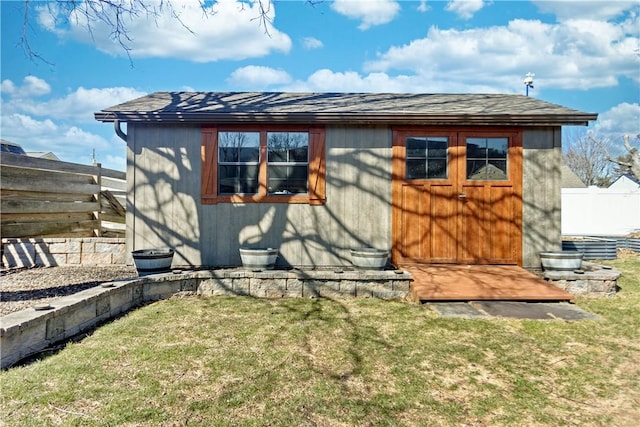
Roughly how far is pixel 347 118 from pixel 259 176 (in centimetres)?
181

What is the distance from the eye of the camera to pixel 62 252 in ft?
21.2

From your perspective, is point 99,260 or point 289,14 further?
point 289,14

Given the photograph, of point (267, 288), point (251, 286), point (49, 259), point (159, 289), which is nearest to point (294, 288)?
point (267, 288)

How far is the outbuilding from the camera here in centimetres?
619

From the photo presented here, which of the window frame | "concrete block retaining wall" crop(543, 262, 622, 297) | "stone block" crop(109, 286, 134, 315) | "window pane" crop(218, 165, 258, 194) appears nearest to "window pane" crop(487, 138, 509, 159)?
"concrete block retaining wall" crop(543, 262, 622, 297)

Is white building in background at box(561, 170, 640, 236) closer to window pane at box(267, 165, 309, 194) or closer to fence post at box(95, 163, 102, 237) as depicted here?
window pane at box(267, 165, 309, 194)

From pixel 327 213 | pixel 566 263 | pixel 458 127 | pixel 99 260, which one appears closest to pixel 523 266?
pixel 566 263

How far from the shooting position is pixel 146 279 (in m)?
4.82

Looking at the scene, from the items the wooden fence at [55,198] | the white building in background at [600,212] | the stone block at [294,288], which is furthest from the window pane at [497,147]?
the white building in background at [600,212]

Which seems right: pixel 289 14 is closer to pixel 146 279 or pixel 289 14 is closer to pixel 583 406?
pixel 146 279

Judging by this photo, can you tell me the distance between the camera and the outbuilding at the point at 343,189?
6188 millimetres

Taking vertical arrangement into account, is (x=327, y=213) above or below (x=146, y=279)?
above

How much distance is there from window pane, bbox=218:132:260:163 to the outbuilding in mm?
18

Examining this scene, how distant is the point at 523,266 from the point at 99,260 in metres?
7.63
